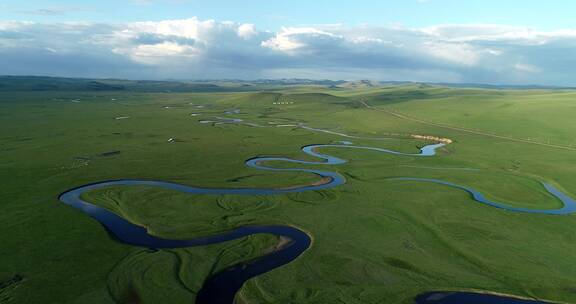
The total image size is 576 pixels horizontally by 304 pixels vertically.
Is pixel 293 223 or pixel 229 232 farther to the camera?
pixel 293 223

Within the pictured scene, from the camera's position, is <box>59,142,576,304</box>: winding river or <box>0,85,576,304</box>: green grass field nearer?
<box>0,85,576,304</box>: green grass field

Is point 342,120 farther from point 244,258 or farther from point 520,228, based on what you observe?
point 244,258

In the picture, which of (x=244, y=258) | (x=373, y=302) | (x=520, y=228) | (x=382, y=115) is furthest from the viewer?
(x=382, y=115)

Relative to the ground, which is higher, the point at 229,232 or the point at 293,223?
the point at 293,223

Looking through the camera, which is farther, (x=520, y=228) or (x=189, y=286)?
(x=520, y=228)

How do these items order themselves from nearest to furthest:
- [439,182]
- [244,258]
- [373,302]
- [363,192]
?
[373,302], [244,258], [363,192], [439,182]

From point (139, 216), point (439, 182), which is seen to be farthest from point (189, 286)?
point (439, 182)

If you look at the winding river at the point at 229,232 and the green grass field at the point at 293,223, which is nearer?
the green grass field at the point at 293,223
